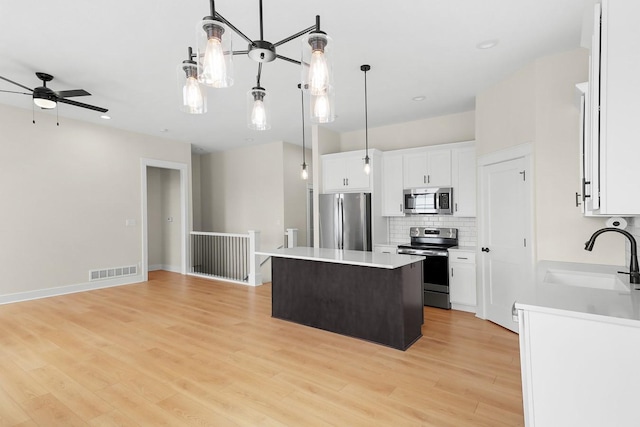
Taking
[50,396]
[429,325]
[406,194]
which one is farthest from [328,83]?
[406,194]

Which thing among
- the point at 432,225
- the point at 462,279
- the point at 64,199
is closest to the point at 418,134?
the point at 432,225

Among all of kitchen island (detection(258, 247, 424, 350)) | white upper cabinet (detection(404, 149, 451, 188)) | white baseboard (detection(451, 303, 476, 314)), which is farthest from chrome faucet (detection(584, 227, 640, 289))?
white upper cabinet (detection(404, 149, 451, 188))

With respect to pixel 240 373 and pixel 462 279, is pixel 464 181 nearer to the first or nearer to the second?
pixel 462 279

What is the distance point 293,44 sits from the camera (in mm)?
3232

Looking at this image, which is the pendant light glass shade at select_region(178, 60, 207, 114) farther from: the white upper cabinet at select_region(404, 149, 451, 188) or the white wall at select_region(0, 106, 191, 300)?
the white wall at select_region(0, 106, 191, 300)

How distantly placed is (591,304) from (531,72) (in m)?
2.94

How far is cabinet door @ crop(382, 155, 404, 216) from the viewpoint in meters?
5.60

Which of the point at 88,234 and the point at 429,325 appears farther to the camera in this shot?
the point at 88,234

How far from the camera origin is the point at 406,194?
18.1 ft

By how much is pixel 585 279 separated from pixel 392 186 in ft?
10.8

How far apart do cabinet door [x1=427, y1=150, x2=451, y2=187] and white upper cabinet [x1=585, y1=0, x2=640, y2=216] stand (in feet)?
12.6

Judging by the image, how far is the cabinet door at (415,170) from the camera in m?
5.34

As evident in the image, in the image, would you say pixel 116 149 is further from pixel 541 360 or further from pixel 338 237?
pixel 541 360

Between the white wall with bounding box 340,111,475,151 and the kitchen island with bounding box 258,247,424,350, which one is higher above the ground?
the white wall with bounding box 340,111,475,151
